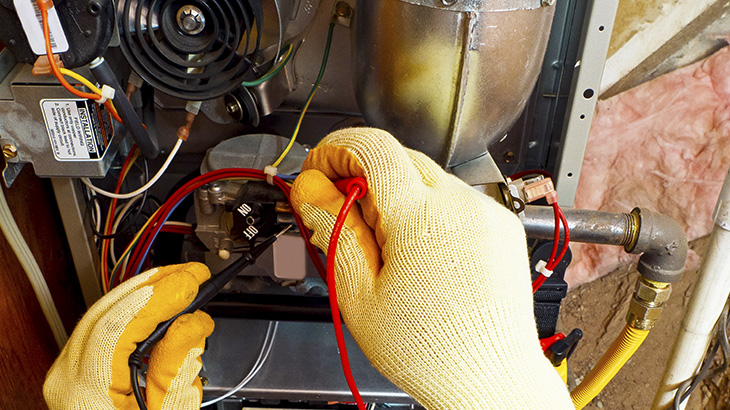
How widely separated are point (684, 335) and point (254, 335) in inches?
28.4

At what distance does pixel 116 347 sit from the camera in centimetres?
61

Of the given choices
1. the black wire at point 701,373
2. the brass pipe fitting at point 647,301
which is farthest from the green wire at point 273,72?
the black wire at point 701,373

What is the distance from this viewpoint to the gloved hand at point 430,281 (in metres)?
0.46

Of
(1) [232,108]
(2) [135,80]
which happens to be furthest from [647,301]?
(2) [135,80]

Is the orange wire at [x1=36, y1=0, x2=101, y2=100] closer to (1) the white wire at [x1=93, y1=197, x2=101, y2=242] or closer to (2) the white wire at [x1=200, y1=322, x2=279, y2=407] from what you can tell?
(1) the white wire at [x1=93, y1=197, x2=101, y2=242]

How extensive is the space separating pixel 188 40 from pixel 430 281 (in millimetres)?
430

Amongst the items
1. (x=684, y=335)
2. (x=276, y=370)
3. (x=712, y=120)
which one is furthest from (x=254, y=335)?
(x=712, y=120)

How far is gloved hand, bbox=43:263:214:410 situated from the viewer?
62 centimetres

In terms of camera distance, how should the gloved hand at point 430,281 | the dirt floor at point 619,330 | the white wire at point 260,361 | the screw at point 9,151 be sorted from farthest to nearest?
the dirt floor at point 619,330
the white wire at point 260,361
the screw at point 9,151
the gloved hand at point 430,281

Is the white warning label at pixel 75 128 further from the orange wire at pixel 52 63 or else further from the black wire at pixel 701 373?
the black wire at pixel 701 373

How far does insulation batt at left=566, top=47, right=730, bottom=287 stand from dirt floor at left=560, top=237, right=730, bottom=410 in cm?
12

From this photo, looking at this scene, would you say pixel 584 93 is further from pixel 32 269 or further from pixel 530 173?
pixel 32 269

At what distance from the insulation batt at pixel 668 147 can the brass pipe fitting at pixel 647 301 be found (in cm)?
48

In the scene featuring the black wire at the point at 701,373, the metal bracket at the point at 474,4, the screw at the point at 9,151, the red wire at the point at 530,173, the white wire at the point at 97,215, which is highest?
the metal bracket at the point at 474,4
